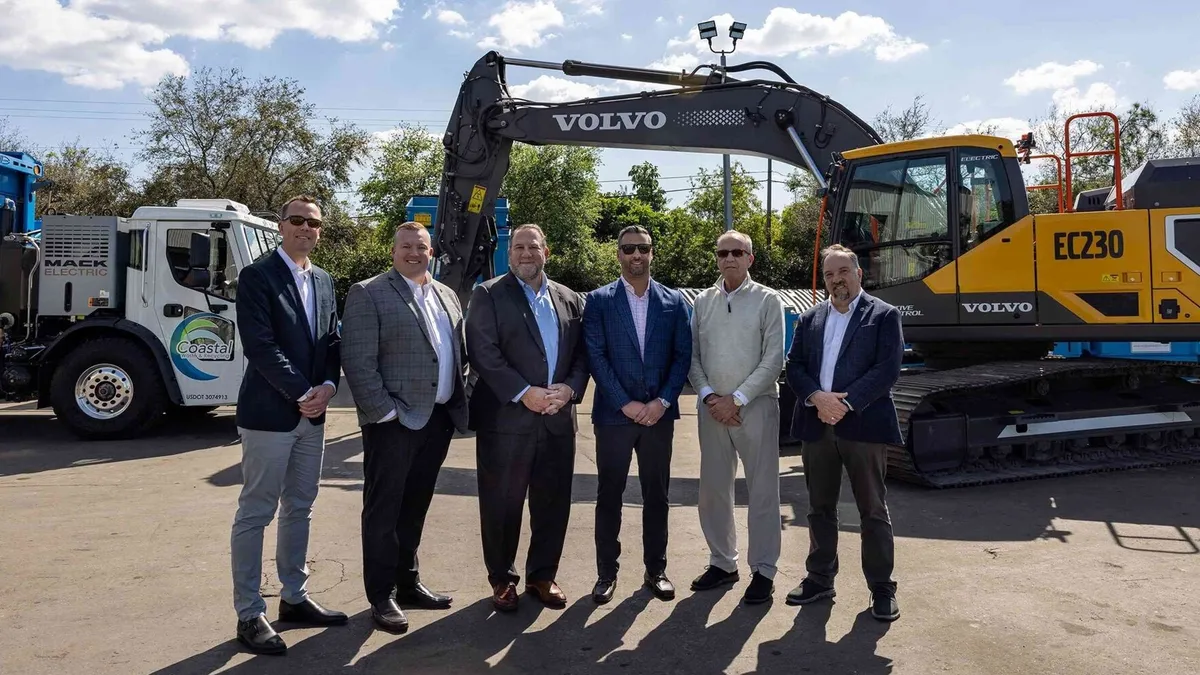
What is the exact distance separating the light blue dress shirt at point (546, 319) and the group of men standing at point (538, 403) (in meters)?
0.01

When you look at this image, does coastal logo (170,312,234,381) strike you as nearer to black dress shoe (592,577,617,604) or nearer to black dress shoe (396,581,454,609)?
black dress shoe (396,581,454,609)

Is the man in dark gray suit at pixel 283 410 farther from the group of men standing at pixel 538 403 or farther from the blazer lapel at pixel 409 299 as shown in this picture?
the blazer lapel at pixel 409 299

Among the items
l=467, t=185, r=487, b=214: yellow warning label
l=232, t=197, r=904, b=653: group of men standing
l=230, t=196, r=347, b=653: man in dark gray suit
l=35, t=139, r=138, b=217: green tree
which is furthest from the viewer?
l=35, t=139, r=138, b=217: green tree

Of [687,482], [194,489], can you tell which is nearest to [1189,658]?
[687,482]

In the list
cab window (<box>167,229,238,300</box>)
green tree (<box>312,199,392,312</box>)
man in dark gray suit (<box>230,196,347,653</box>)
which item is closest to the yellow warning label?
cab window (<box>167,229,238,300</box>)

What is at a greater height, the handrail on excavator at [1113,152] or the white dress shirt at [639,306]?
the handrail on excavator at [1113,152]

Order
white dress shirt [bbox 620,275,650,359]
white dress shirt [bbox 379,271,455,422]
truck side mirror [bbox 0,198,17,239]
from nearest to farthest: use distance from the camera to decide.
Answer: white dress shirt [bbox 379,271,455,422], white dress shirt [bbox 620,275,650,359], truck side mirror [bbox 0,198,17,239]

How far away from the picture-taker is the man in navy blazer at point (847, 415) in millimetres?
4375

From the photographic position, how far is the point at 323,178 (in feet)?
87.2

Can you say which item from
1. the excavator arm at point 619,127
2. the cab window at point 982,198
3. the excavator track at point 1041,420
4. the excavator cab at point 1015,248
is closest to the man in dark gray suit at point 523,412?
the excavator track at point 1041,420

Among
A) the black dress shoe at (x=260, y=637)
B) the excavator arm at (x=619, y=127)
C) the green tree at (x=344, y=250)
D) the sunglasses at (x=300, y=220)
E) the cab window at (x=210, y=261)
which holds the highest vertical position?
the green tree at (x=344, y=250)

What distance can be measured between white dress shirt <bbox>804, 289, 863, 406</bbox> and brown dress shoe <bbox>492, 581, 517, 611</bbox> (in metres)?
1.79

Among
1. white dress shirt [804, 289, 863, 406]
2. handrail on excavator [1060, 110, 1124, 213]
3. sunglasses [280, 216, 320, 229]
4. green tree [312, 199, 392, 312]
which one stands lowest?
white dress shirt [804, 289, 863, 406]

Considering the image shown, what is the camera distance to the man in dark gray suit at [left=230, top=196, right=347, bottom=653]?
12.9ft
